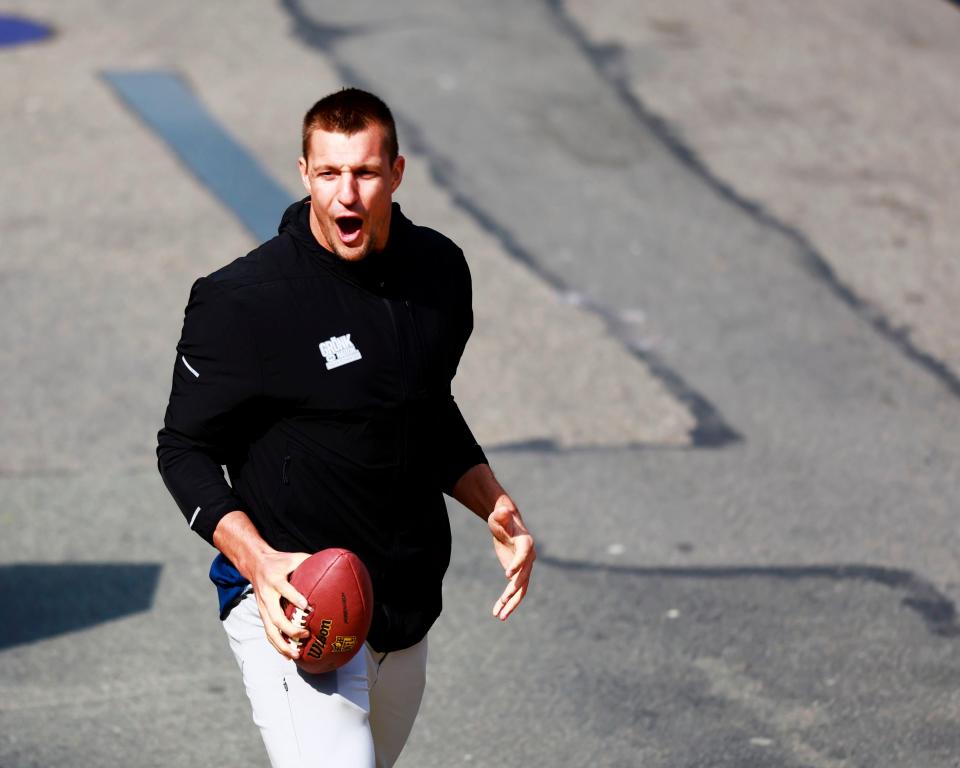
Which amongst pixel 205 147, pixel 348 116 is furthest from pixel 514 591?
pixel 205 147

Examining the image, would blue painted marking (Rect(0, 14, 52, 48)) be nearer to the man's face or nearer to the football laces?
the man's face

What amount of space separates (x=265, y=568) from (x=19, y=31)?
11631 millimetres

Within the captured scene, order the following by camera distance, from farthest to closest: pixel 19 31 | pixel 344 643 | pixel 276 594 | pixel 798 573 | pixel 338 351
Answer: pixel 19 31
pixel 798 573
pixel 338 351
pixel 344 643
pixel 276 594

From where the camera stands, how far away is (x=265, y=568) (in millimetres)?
3506

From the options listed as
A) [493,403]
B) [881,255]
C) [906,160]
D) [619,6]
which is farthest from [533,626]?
[619,6]

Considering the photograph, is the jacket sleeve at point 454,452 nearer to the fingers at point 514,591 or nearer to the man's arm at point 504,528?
the man's arm at point 504,528

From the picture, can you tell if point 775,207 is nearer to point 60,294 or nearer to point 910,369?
point 910,369

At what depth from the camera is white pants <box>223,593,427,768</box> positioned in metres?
3.76

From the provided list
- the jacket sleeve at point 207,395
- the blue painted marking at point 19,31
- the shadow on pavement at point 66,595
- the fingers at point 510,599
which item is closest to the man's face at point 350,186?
the jacket sleeve at point 207,395

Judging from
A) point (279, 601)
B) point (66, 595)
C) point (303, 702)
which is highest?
point (279, 601)

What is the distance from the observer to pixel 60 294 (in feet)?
31.4

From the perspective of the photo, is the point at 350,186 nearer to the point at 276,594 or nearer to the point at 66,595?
the point at 276,594

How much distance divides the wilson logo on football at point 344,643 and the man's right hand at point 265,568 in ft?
0.33

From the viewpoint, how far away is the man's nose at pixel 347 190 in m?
3.66
